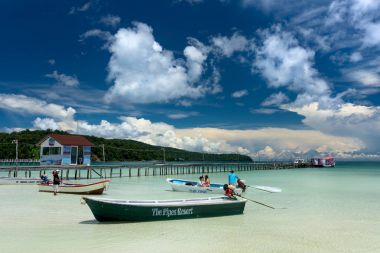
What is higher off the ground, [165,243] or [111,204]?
[111,204]

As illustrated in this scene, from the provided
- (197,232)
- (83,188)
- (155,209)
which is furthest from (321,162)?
(197,232)

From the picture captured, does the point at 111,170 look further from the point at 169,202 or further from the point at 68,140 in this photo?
the point at 169,202

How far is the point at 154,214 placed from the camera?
13664mm

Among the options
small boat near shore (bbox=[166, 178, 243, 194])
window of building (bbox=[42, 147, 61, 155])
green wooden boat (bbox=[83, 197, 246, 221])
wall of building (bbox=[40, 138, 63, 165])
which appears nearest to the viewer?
green wooden boat (bbox=[83, 197, 246, 221])

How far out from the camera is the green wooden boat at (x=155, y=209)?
13.2 m

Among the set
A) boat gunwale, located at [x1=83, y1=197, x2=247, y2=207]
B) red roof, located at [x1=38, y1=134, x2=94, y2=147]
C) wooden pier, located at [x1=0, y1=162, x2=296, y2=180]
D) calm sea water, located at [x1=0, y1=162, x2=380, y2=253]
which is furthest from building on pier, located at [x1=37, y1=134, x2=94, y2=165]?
boat gunwale, located at [x1=83, y1=197, x2=247, y2=207]

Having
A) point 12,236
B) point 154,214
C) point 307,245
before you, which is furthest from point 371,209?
point 12,236

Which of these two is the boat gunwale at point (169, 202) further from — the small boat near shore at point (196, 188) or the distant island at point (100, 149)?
the distant island at point (100, 149)

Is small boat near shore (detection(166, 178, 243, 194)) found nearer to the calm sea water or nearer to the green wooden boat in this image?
the calm sea water

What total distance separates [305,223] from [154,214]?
5982 millimetres

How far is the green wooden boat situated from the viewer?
43.3 ft

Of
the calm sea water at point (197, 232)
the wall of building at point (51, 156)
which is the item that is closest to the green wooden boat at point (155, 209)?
the calm sea water at point (197, 232)

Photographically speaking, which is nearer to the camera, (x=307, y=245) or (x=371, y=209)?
(x=307, y=245)

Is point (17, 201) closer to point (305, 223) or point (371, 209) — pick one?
point (305, 223)
